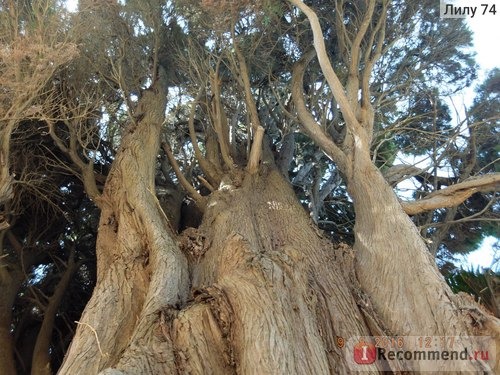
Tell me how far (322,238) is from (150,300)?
223 cm

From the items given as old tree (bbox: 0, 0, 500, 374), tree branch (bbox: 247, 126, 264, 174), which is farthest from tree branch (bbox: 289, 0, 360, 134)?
tree branch (bbox: 247, 126, 264, 174)

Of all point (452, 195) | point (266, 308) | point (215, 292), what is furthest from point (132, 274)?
point (452, 195)

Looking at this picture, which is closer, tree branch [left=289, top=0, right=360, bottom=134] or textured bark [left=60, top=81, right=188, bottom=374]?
textured bark [left=60, top=81, right=188, bottom=374]

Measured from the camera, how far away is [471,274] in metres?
6.46

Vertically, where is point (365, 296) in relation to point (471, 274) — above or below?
below

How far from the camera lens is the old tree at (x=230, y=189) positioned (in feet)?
12.7

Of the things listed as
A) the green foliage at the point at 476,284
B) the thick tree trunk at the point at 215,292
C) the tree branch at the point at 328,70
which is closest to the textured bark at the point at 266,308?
the thick tree trunk at the point at 215,292

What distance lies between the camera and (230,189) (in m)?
6.80

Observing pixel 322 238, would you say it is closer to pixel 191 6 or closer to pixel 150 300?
pixel 150 300

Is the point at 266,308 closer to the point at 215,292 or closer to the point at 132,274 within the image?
the point at 215,292

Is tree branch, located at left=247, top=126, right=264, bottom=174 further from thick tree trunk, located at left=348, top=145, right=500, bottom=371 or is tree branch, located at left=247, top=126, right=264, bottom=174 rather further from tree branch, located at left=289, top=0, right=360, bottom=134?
thick tree trunk, located at left=348, top=145, right=500, bottom=371

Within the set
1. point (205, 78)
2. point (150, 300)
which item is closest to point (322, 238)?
point (150, 300)

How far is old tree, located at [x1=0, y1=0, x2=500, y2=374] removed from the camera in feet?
12.7

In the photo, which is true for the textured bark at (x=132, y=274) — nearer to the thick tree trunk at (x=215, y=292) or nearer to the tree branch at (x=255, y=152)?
the thick tree trunk at (x=215, y=292)
